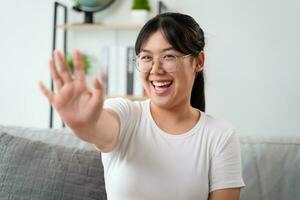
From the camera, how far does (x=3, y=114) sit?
3049 millimetres

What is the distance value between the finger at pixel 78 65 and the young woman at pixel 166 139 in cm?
27

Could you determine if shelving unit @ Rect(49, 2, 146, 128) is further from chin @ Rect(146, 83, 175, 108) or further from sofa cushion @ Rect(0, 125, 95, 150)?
chin @ Rect(146, 83, 175, 108)

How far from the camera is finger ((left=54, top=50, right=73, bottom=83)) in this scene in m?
0.84

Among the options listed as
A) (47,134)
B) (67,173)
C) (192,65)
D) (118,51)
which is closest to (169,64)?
(192,65)

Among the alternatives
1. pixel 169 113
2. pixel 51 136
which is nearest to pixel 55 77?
pixel 169 113

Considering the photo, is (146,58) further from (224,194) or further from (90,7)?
(90,7)

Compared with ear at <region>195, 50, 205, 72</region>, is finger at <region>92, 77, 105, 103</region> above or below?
below

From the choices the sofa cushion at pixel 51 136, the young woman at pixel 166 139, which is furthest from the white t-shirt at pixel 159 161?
the sofa cushion at pixel 51 136

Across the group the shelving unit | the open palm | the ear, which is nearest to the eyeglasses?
the ear

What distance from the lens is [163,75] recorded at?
3.96ft

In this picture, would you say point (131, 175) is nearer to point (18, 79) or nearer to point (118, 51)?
point (118, 51)

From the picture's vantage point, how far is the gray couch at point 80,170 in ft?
4.92

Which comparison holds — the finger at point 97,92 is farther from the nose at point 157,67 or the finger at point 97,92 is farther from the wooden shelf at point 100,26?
the wooden shelf at point 100,26

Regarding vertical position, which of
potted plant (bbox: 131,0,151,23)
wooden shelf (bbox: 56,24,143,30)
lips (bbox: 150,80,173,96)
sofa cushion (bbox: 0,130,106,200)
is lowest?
A: sofa cushion (bbox: 0,130,106,200)
